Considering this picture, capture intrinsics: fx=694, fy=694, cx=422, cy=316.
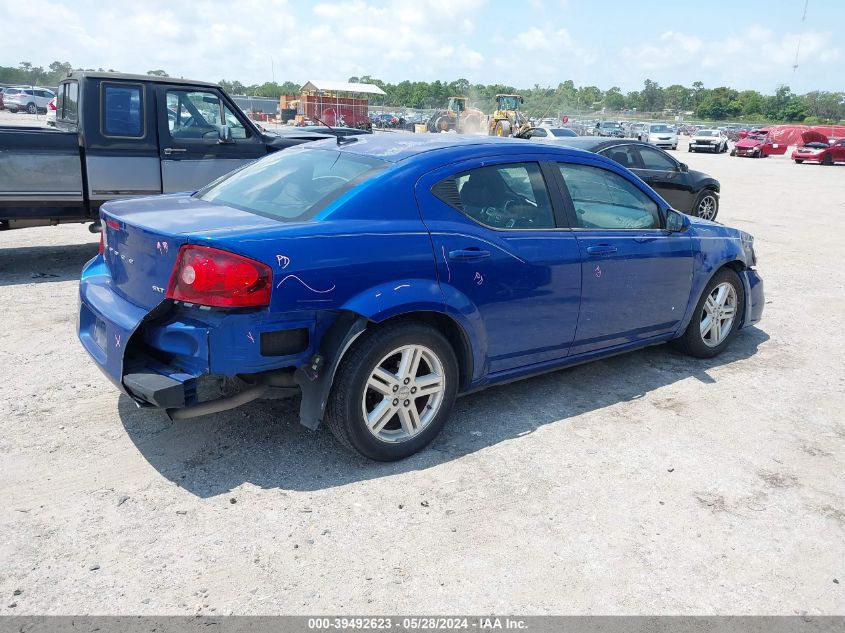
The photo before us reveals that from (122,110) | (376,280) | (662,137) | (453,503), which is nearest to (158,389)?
(376,280)

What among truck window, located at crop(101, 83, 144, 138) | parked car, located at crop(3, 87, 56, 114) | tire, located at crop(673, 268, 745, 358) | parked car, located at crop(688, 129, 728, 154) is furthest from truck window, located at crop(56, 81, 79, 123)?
parked car, located at crop(3, 87, 56, 114)

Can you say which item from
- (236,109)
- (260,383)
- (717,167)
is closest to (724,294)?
(260,383)

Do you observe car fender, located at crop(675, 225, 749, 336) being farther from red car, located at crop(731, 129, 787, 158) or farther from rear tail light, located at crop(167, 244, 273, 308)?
red car, located at crop(731, 129, 787, 158)

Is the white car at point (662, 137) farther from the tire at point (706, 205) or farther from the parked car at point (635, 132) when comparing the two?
the tire at point (706, 205)

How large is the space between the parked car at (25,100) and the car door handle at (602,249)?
54.6 m

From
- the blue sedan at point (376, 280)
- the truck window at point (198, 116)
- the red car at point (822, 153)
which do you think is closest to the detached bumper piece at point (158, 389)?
the blue sedan at point (376, 280)

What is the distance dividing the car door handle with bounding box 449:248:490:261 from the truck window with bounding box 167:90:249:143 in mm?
5457

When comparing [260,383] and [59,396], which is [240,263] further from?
[59,396]

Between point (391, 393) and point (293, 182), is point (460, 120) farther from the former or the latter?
point (391, 393)

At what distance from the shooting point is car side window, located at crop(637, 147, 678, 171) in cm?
1160

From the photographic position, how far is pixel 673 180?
11945 mm

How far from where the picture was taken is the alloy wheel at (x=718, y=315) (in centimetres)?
Answer: 543

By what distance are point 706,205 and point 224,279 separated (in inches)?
437

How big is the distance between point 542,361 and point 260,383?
1773 millimetres
